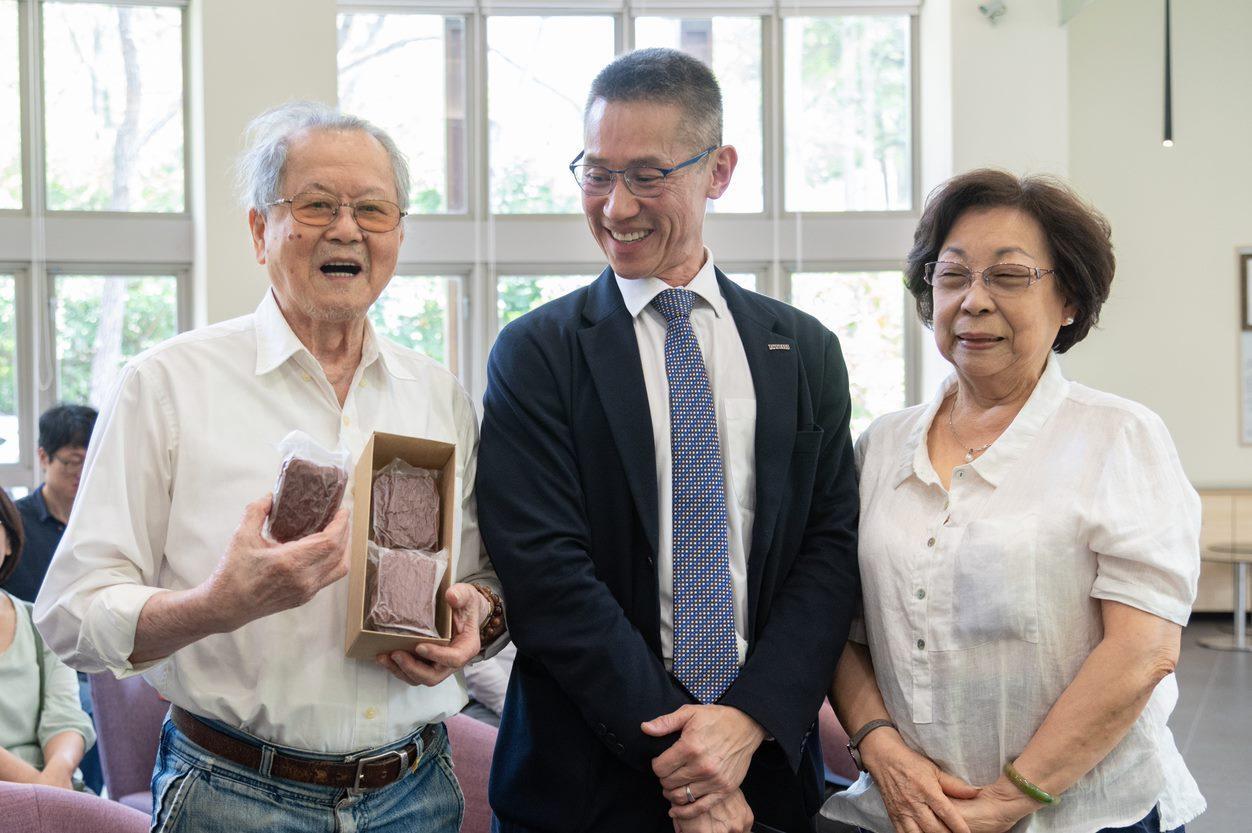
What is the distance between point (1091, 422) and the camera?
1.95 metres

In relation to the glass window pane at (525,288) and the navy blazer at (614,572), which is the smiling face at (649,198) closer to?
the navy blazer at (614,572)

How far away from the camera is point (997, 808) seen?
186 cm

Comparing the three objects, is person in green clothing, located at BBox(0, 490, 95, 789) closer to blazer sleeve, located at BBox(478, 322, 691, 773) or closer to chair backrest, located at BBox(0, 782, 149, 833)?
chair backrest, located at BBox(0, 782, 149, 833)

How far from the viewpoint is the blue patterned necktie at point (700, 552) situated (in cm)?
194

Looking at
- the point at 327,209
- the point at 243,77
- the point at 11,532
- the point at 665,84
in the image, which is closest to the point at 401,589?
the point at 327,209

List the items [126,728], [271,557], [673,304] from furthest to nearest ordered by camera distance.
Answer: [126,728] → [673,304] → [271,557]

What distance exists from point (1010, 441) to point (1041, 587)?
0.86 ft

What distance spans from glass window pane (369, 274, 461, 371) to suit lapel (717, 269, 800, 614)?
6.18 meters

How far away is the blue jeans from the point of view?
1.69 meters

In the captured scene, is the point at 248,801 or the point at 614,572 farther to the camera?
the point at 614,572

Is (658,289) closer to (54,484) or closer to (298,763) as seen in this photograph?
(298,763)

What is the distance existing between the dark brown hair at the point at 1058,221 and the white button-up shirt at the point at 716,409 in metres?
0.42

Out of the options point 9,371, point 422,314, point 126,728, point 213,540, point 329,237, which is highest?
point 422,314

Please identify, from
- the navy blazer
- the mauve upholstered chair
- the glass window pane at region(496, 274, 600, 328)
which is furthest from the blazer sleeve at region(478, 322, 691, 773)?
the glass window pane at region(496, 274, 600, 328)
